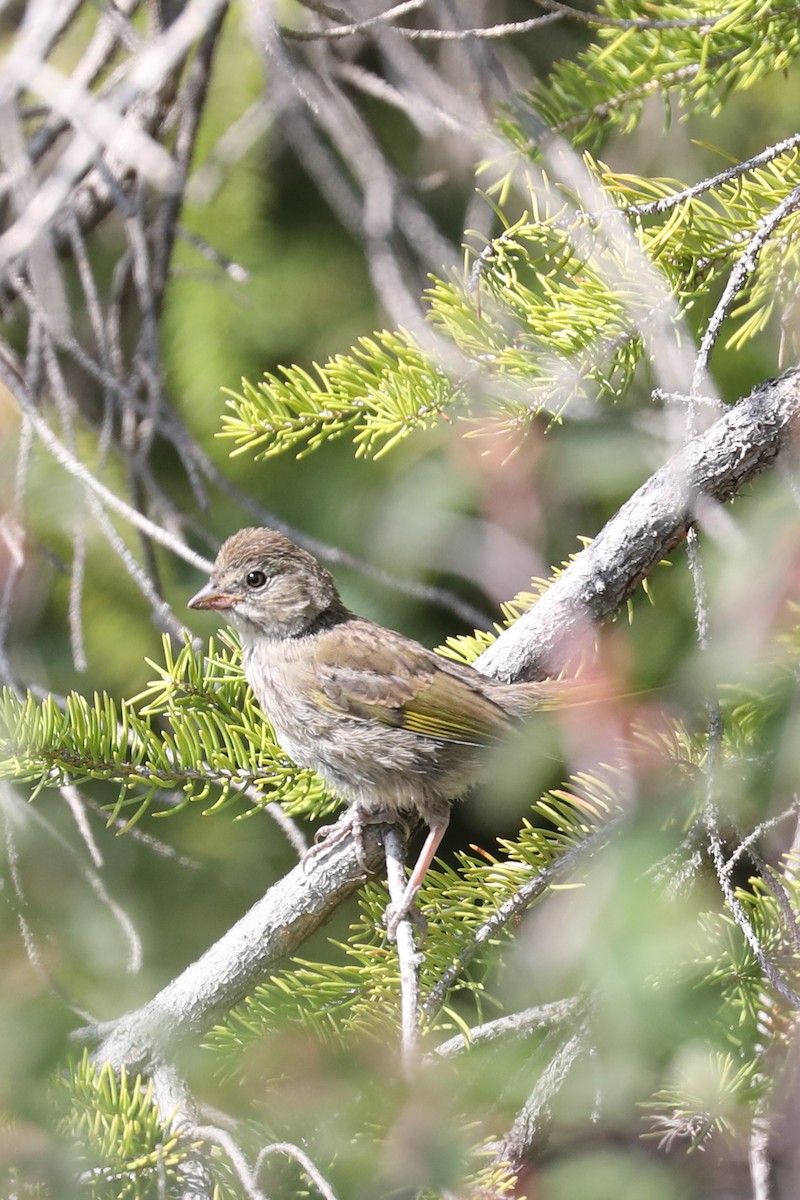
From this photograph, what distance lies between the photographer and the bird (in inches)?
112

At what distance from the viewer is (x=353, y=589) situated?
4109 millimetres

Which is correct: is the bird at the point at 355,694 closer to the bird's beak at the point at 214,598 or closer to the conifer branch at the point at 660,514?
the bird's beak at the point at 214,598

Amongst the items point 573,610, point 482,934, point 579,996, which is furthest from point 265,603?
point 579,996

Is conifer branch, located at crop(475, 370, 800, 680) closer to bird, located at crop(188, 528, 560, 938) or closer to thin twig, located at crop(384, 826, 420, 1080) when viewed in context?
bird, located at crop(188, 528, 560, 938)

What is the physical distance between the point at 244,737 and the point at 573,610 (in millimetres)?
941

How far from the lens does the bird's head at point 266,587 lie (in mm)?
3311

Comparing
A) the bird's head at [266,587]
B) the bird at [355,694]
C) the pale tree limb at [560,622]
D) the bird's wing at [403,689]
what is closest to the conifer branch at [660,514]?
the pale tree limb at [560,622]

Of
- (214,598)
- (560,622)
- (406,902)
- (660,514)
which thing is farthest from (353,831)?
(660,514)

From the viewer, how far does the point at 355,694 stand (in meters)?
3.23

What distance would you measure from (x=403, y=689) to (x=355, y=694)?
0.14 metres

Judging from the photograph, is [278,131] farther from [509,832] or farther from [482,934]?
[482,934]

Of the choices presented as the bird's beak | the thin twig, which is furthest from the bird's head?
the thin twig

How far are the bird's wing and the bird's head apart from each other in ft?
0.42

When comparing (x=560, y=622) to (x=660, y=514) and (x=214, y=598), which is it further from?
(x=214, y=598)
